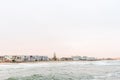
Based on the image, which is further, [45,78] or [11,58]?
[11,58]

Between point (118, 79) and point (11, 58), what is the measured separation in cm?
10100

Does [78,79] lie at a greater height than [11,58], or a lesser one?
lesser

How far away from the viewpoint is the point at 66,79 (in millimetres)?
21516

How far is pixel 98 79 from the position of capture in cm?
2136

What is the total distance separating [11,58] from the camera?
119 metres

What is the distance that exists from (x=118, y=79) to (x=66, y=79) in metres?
3.35

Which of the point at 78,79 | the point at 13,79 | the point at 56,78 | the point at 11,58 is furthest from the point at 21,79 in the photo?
the point at 11,58

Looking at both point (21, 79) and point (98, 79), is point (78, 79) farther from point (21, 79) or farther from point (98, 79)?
point (21, 79)

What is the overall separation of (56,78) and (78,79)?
144 cm

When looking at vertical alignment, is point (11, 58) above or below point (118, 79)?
above

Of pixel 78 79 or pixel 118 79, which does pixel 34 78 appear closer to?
pixel 78 79

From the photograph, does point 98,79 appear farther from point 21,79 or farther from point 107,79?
point 21,79

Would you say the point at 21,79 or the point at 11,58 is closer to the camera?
the point at 21,79

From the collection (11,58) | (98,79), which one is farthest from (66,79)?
(11,58)
